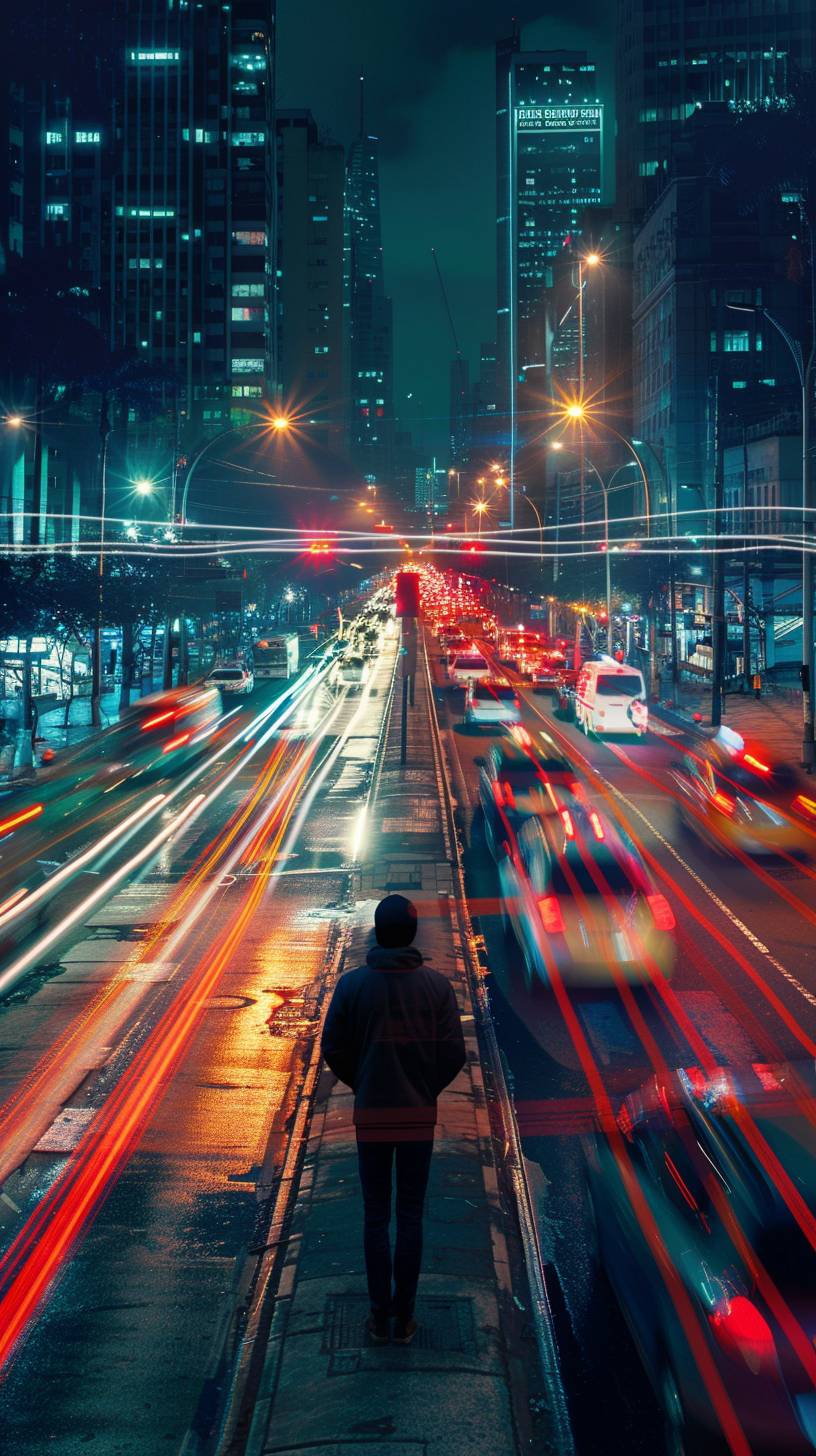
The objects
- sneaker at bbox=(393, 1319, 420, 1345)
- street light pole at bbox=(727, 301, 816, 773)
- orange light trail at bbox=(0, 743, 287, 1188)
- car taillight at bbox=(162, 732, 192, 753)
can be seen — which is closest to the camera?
sneaker at bbox=(393, 1319, 420, 1345)

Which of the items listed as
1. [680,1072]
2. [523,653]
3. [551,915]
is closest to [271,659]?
[523,653]

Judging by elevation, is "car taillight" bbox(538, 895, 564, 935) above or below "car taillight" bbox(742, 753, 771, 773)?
below

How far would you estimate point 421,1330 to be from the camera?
20.7 ft

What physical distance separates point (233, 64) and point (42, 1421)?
657 feet

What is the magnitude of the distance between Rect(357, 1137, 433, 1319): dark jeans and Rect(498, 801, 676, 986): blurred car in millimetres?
7433

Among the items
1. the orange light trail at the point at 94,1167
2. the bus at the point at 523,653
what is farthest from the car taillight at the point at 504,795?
the bus at the point at 523,653

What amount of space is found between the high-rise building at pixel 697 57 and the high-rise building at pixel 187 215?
59176 millimetres

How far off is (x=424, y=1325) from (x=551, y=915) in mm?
7436

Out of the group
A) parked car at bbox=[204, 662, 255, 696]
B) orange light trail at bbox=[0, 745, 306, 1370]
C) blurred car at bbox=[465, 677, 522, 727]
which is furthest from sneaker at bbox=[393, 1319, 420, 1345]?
parked car at bbox=[204, 662, 255, 696]

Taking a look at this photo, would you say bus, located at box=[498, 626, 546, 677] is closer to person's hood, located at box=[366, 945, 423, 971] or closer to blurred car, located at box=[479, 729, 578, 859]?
blurred car, located at box=[479, 729, 578, 859]

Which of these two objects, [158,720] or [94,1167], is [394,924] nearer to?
[94,1167]

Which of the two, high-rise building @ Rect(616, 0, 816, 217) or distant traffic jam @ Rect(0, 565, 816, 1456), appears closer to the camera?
distant traffic jam @ Rect(0, 565, 816, 1456)

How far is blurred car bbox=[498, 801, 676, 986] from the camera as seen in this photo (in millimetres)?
13414

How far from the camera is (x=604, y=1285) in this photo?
24.0 ft
